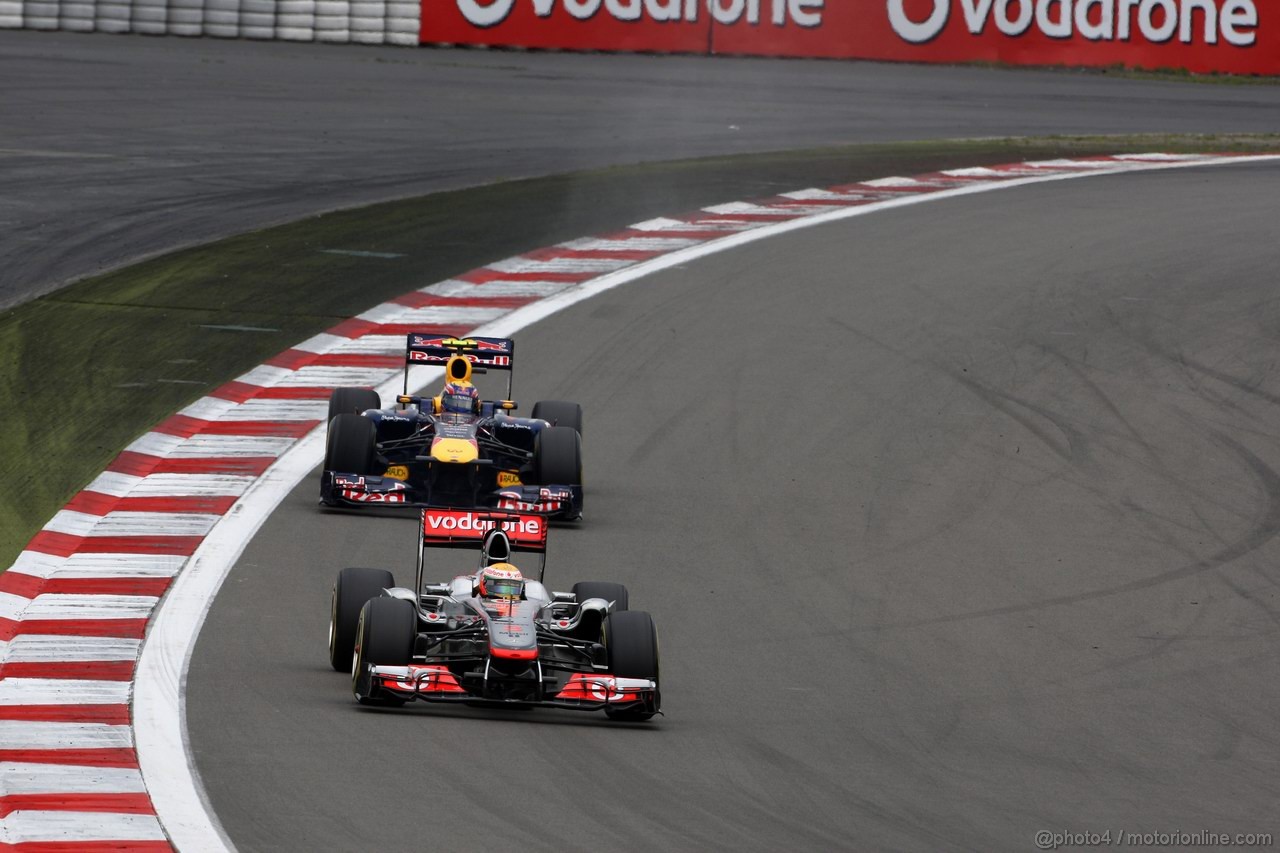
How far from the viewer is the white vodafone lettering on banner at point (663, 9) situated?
34.6 m

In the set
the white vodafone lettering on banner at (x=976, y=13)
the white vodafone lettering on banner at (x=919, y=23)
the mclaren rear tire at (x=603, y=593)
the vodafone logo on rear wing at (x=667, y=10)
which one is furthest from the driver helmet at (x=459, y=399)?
the white vodafone lettering on banner at (x=976, y=13)

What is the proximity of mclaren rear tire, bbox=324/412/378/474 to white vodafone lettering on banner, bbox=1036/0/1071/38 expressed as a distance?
23.5 meters

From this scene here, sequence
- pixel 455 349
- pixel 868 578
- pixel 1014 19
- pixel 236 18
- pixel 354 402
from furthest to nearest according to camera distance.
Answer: pixel 1014 19, pixel 236 18, pixel 354 402, pixel 455 349, pixel 868 578

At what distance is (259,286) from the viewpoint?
1969 centimetres

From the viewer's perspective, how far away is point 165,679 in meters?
10.2

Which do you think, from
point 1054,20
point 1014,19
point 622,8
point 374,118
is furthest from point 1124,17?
point 374,118

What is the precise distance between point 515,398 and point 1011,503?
4.24 m

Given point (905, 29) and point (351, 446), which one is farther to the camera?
point (905, 29)

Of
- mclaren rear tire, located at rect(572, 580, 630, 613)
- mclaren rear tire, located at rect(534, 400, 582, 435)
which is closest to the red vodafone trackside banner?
mclaren rear tire, located at rect(534, 400, 582, 435)

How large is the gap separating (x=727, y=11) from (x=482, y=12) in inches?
168

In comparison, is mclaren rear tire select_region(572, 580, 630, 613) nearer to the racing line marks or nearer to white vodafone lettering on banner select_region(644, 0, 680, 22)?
the racing line marks

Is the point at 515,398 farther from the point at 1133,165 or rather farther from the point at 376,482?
the point at 1133,165

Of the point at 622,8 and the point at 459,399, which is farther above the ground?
the point at 622,8

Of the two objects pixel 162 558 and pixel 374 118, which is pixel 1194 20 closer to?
pixel 374 118
